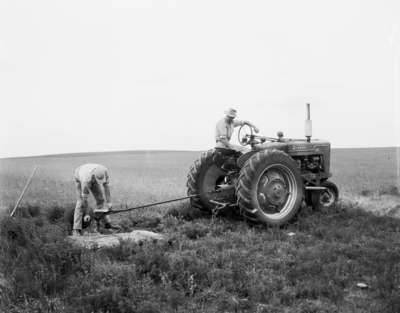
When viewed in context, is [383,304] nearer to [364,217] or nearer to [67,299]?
[67,299]

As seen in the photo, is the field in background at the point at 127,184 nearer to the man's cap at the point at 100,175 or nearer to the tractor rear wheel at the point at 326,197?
the tractor rear wheel at the point at 326,197

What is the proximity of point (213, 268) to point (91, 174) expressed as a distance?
9.75 ft

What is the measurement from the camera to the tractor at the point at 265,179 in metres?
7.35

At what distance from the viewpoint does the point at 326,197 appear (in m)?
9.39

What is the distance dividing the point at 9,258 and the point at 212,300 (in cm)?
275

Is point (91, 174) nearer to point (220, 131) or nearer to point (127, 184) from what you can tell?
point (220, 131)

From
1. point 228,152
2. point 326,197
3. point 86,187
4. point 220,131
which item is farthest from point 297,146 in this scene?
point 86,187

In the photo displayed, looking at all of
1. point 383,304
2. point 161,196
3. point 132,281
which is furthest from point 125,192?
point 383,304

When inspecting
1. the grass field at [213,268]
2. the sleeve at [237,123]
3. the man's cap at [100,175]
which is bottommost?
the grass field at [213,268]

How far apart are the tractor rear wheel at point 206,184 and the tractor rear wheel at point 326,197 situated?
6.34 ft

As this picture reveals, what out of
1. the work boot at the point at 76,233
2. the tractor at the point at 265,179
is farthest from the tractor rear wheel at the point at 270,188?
the work boot at the point at 76,233

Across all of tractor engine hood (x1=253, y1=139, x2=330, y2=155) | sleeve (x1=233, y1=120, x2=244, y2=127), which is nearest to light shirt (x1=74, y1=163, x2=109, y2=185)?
sleeve (x1=233, y1=120, x2=244, y2=127)

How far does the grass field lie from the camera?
4.10 m

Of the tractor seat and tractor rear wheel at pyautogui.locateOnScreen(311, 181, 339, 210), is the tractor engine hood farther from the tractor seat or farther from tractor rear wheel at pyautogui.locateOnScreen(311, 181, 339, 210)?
tractor rear wheel at pyautogui.locateOnScreen(311, 181, 339, 210)
